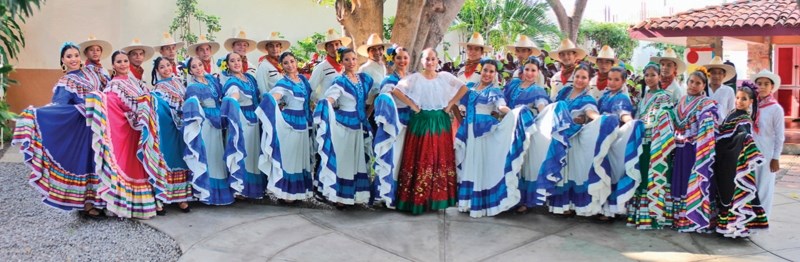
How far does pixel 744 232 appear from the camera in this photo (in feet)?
16.1

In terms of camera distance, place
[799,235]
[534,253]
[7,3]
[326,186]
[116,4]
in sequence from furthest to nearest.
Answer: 1. [116,4]
2. [326,186]
3. [799,235]
4. [534,253]
5. [7,3]

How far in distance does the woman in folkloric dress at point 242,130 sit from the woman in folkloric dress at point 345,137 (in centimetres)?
62

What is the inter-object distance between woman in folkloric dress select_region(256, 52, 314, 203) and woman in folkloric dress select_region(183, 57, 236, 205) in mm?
384

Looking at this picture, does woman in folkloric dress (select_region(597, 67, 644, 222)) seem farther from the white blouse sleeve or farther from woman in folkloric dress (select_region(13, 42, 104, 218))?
woman in folkloric dress (select_region(13, 42, 104, 218))

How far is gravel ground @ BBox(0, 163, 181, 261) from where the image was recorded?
15.1 ft

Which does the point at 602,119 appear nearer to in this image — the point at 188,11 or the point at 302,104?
the point at 302,104

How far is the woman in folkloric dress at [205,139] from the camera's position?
5512mm

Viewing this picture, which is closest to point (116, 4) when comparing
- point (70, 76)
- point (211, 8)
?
point (211, 8)

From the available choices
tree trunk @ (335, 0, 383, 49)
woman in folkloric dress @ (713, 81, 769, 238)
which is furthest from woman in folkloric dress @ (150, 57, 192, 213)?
woman in folkloric dress @ (713, 81, 769, 238)

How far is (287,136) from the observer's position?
5.80 m

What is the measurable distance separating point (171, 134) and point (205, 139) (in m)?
0.28

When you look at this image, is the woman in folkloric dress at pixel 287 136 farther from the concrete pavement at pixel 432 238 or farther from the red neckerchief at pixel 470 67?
the red neckerchief at pixel 470 67

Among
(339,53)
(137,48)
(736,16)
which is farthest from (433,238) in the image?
(736,16)

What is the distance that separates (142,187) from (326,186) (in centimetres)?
150
